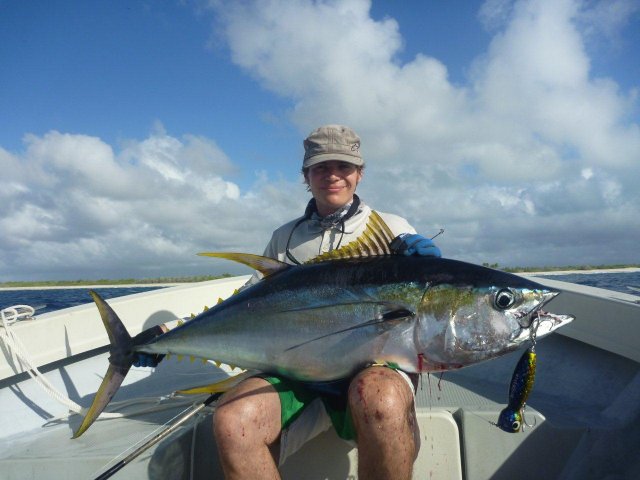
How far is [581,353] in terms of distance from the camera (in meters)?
3.56

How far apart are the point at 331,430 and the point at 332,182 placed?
1567 millimetres

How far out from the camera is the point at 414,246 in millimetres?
2375

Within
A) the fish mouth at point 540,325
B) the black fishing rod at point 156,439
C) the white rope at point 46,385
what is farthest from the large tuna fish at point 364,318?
the white rope at point 46,385

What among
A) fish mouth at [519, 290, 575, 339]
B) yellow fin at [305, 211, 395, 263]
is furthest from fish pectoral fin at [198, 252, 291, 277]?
fish mouth at [519, 290, 575, 339]

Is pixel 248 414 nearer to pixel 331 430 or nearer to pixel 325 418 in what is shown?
pixel 325 418

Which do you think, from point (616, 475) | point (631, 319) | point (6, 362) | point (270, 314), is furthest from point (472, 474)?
point (6, 362)

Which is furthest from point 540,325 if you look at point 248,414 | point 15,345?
point 15,345

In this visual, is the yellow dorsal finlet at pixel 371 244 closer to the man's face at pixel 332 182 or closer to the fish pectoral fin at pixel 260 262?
the fish pectoral fin at pixel 260 262

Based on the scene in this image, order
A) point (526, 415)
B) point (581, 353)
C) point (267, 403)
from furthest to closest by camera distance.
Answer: point (581, 353) → point (526, 415) → point (267, 403)

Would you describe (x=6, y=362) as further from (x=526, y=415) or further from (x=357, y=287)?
(x=526, y=415)

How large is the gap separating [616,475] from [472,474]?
77cm

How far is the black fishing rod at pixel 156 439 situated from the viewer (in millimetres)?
1742

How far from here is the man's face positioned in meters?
2.91

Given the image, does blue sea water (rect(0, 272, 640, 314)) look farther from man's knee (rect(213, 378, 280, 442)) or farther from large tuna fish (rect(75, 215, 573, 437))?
man's knee (rect(213, 378, 280, 442))
